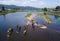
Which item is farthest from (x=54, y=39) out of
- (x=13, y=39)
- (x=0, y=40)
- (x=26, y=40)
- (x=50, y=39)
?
(x=0, y=40)

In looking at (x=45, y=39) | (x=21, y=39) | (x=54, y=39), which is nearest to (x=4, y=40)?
(x=21, y=39)

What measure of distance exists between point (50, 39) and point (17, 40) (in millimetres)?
7611

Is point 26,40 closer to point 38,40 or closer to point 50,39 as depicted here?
point 38,40

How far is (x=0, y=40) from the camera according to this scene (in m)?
31.3

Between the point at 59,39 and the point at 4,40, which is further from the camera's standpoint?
the point at 59,39

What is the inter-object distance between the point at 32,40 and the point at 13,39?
13.1 ft

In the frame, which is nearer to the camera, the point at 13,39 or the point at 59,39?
→ the point at 13,39

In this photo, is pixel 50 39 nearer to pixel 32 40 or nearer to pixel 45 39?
pixel 45 39

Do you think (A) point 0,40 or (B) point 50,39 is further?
(B) point 50,39

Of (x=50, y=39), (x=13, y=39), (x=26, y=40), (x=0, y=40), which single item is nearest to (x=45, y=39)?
(x=50, y=39)

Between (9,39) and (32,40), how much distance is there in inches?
190

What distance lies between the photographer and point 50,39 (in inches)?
1361

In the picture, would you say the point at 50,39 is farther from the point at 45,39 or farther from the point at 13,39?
the point at 13,39

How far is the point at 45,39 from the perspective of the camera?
1337 inches
